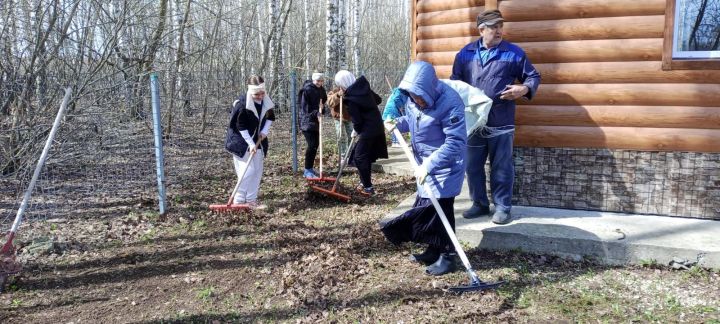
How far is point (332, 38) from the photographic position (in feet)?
42.7

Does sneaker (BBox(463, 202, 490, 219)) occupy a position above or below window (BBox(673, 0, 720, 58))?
below

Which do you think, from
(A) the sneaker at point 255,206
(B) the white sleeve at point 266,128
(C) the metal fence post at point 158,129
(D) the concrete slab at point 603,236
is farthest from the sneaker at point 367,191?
(C) the metal fence post at point 158,129

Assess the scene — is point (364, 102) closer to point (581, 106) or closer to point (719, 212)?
point (581, 106)

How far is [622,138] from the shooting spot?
5219 mm

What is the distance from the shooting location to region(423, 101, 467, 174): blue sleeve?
3.97 m

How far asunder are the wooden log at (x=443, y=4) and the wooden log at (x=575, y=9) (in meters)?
0.40

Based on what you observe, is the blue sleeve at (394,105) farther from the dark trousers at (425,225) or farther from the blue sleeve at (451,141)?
the dark trousers at (425,225)

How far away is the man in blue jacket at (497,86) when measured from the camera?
4.84 meters

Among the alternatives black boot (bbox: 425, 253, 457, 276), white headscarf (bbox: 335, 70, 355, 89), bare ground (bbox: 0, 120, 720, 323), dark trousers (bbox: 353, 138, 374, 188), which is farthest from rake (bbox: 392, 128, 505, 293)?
white headscarf (bbox: 335, 70, 355, 89)

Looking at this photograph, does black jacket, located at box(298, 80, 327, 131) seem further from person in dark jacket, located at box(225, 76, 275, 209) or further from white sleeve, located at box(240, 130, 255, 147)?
white sleeve, located at box(240, 130, 255, 147)

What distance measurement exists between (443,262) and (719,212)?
281 centimetres

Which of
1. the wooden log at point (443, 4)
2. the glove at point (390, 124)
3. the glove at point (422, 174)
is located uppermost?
the wooden log at point (443, 4)

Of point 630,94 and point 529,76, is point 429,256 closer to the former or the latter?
point 529,76

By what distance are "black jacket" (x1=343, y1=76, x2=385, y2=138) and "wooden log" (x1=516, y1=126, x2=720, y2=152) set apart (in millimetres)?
2320
